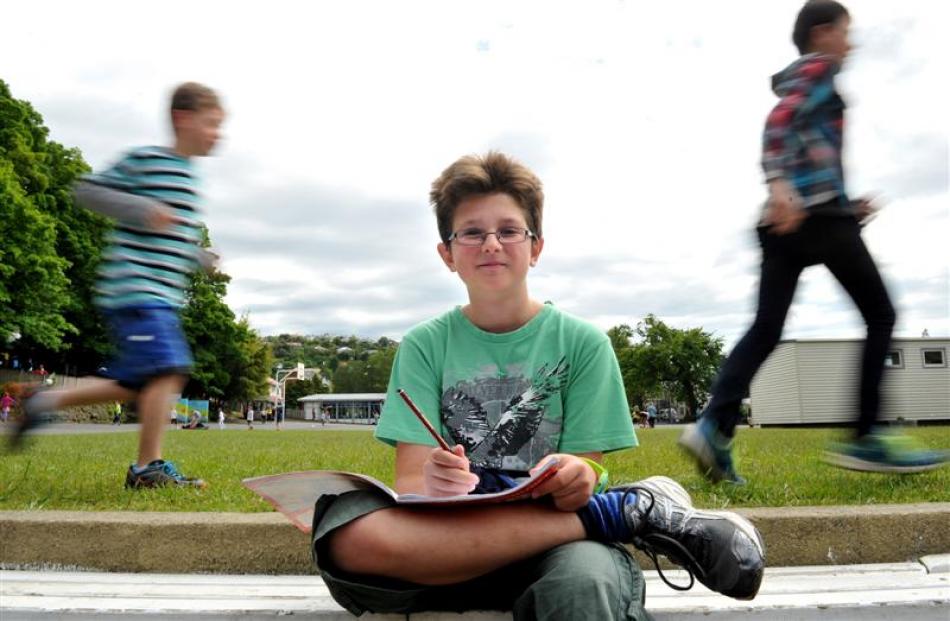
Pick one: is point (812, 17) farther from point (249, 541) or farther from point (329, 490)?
point (249, 541)

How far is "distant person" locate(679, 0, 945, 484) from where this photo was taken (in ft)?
10.0

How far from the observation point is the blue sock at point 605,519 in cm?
169

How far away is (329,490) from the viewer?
5.74ft

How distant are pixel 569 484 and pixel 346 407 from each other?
3259 inches

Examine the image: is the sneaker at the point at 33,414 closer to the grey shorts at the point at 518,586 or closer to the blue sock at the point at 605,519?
the grey shorts at the point at 518,586

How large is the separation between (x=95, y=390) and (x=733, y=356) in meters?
2.77

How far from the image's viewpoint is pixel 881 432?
3.15 metres

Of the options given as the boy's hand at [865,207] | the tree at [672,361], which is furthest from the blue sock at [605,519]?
the tree at [672,361]

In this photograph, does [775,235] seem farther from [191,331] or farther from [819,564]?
[191,331]

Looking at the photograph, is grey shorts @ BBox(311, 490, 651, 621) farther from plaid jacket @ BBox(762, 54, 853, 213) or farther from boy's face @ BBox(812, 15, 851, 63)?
boy's face @ BBox(812, 15, 851, 63)

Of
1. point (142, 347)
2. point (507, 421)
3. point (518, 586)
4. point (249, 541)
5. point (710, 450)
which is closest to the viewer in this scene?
point (518, 586)

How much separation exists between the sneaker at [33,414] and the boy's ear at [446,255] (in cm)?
219

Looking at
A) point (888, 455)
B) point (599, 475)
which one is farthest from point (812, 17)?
point (599, 475)

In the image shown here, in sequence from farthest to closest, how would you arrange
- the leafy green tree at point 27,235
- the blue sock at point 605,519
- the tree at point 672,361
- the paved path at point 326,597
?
the tree at point 672,361
the leafy green tree at point 27,235
the paved path at point 326,597
the blue sock at point 605,519
